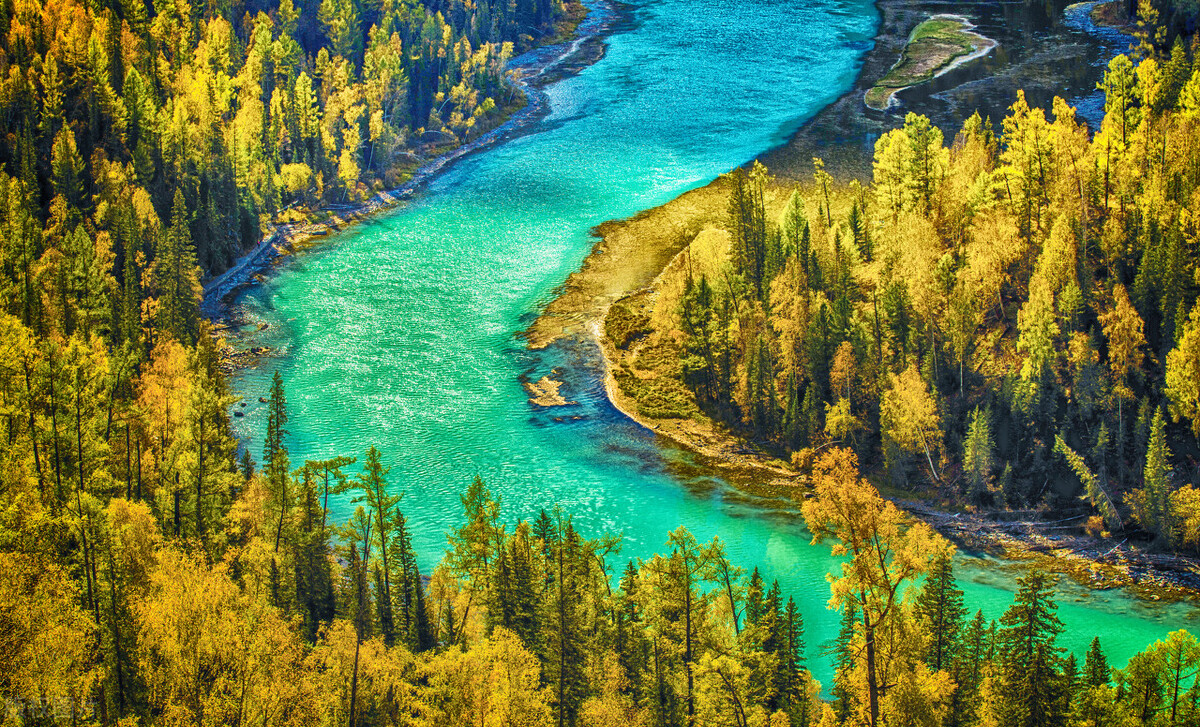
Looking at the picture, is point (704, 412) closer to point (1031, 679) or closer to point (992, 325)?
point (992, 325)

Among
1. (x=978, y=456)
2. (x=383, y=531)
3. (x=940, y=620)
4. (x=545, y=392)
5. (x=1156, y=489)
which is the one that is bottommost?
(x=545, y=392)

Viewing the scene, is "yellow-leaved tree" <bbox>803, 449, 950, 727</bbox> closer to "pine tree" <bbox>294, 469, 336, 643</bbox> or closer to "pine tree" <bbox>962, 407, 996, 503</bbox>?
"pine tree" <bbox>962, 407, 996, 503</bbox>

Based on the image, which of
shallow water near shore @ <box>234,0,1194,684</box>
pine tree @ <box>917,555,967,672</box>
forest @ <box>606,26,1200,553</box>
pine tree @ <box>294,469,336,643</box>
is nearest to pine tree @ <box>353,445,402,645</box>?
pine tree @ <box>294,469,336,643</box>

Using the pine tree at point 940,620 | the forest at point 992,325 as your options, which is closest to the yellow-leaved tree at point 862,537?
the pine tree at point 940,620

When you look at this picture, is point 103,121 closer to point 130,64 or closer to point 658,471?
point 130,64

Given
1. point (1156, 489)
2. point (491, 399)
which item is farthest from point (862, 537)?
point (491, 399)

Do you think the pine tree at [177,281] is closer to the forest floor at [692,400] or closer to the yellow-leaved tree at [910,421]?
the forest floor at [692,400]

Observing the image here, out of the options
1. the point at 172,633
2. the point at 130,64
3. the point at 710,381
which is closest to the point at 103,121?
the point at 130,64
